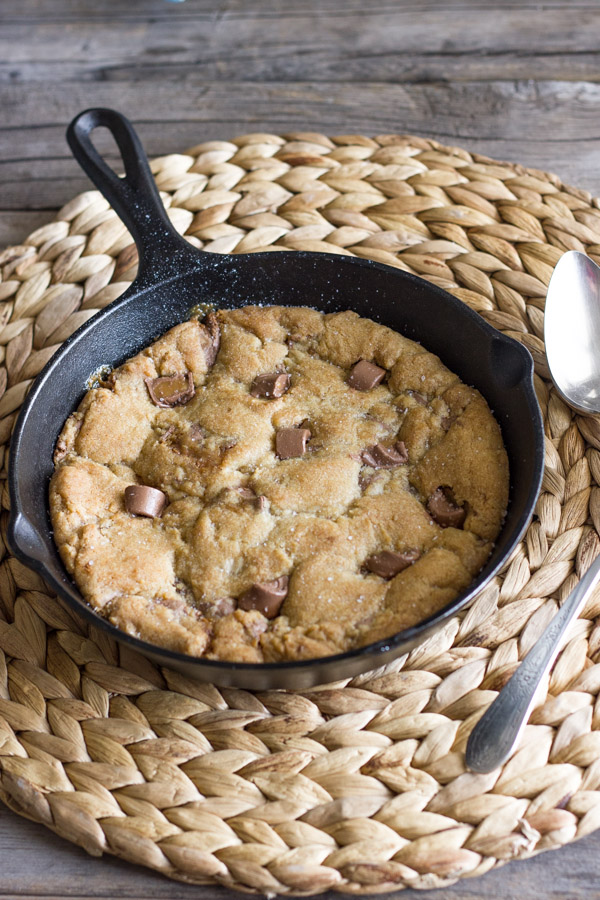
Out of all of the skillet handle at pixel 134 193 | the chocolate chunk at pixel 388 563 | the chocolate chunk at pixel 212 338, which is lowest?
the chocolate chunk at pixel 388 563

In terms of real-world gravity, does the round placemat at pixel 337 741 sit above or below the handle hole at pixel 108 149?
below

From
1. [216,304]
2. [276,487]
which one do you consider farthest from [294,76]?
[276,487]

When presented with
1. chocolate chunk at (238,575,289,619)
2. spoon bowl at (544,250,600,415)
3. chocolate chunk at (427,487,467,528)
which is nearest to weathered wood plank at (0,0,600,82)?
spoon bowl at (544,250,600,415)

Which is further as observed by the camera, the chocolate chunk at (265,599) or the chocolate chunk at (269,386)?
the chocolate chunk at (269,386)

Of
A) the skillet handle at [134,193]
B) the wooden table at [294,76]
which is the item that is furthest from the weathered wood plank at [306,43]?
the skillet handle at [134,193]

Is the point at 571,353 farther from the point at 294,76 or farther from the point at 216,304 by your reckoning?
the point at 294,76

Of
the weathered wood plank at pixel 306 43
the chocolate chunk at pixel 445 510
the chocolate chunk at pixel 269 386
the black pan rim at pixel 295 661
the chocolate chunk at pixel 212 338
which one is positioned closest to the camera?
the black pan rim at pixel 295 661

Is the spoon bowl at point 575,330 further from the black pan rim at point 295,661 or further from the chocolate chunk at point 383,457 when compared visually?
the chocolate chunk at point 383,457

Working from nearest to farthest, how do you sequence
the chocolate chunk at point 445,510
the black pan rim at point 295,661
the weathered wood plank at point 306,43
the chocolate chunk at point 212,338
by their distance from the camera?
the black pan rim at point 295,661 → the chocolate chunk at point 445,510 → the chocolate chunk at point 212,338 → the weathered wood plank at point 306,43
